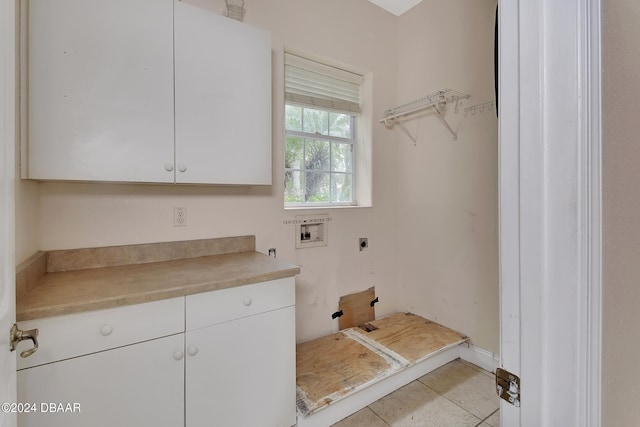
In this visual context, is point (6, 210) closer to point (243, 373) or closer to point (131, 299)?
point (131, 299)

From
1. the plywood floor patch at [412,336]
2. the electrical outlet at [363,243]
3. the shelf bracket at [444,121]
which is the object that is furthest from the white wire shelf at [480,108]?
the plywood floor patch at [412,336]

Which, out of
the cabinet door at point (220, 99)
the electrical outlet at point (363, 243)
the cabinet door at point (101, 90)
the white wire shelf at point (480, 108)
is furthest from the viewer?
the electrical outlet at point (363, 243)

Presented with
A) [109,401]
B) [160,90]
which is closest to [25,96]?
[160,90]

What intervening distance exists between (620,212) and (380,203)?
6.71ft

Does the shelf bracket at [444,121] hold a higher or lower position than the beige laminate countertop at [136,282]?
higher

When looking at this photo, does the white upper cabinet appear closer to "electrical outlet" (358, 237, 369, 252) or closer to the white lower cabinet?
the white lower cabinet

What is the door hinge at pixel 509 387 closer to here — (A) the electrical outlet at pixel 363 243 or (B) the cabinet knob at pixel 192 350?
(B) the cabinet knob at pixel 192 350

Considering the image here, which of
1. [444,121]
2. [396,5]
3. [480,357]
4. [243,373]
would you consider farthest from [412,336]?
[396,5]

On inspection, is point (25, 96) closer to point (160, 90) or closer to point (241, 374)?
point (160, 90)

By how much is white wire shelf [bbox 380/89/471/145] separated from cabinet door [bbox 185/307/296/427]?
189 cm

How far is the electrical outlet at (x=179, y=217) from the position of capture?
1706mm

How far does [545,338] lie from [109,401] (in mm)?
1356

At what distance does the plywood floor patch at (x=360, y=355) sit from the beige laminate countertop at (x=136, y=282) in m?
0.76

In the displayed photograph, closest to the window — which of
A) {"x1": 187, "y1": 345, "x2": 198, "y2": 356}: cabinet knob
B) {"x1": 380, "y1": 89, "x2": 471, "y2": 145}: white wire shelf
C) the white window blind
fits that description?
the white window blind
